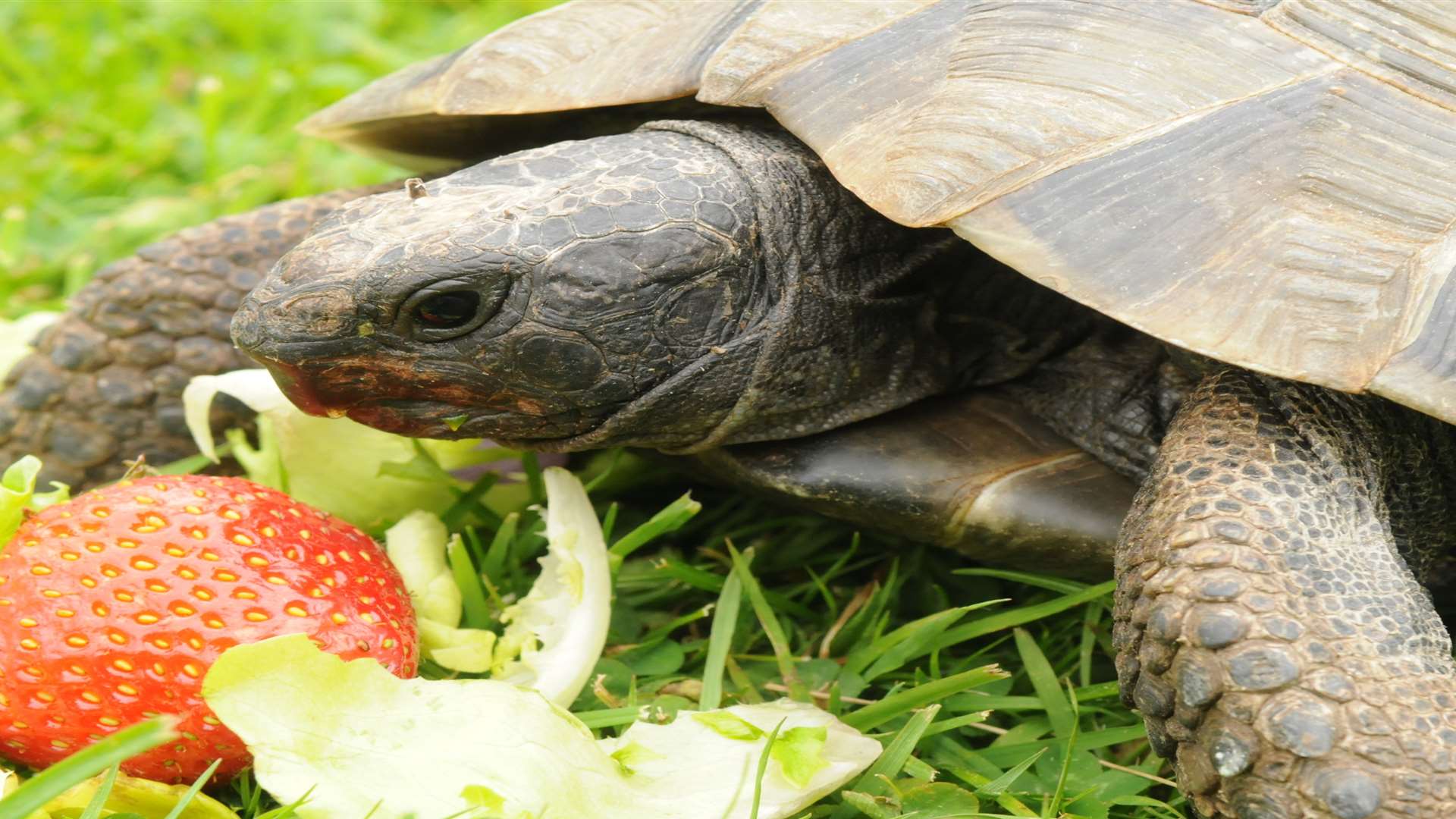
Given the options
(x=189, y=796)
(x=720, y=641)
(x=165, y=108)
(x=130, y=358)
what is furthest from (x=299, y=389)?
(x=165, y=108)

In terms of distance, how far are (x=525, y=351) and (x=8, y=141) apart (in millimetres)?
3030

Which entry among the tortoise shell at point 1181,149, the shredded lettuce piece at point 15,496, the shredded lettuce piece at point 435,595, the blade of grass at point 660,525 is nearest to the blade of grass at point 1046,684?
the blade of grass at point 660,525

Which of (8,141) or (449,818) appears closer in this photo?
(449,818)

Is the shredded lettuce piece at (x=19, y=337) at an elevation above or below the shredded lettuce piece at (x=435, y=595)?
above

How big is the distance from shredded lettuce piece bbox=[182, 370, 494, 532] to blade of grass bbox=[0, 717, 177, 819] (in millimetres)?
1090

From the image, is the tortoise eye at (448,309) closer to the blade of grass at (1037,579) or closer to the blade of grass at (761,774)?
the blade of grass at (761,774)

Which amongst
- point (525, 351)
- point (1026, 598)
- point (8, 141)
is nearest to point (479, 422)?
point (525, 351)

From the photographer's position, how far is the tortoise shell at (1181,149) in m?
1.74

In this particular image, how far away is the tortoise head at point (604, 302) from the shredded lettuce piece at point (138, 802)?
1.94 feet

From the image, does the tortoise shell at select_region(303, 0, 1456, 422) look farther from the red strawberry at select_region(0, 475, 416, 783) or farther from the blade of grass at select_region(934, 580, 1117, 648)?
the red strawberry at select_region(0, 475, 416, 783)

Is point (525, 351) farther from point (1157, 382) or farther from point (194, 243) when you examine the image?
point (194, 243)

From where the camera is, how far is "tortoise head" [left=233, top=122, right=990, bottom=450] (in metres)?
2.00

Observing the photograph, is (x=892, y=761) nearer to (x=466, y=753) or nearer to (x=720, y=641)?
(x=720, y=641)

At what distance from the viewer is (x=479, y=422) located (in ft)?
7.08
